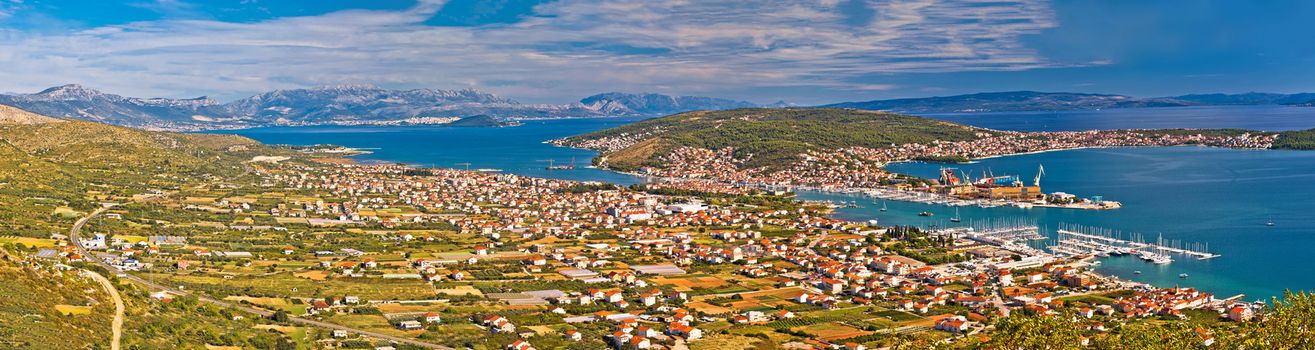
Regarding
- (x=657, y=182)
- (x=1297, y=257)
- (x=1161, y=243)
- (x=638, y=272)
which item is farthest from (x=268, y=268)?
(x=657, y=182)

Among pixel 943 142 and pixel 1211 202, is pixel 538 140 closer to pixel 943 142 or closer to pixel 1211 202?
pixel 943 142

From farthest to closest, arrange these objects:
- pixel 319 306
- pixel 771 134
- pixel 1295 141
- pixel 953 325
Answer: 1. pixel 771 134
2. pixel 1295 141
3. pixel 319 306
4. pixel 953 325

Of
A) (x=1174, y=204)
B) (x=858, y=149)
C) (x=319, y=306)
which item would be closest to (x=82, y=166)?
(x=319, y=306)

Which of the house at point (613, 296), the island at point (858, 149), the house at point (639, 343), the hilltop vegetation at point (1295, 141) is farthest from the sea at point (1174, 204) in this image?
the house at point (639, 343)

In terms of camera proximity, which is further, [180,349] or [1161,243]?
[1161,243]

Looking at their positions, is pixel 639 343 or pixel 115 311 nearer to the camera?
pixel 115 311

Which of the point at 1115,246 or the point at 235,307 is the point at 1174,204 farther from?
the point at 235,307

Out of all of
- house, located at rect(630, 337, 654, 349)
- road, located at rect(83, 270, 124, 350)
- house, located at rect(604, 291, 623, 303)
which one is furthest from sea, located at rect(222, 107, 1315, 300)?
road, located at rect(83, 270, 124, 350)
